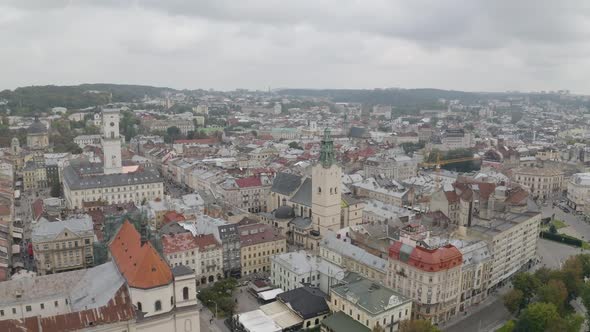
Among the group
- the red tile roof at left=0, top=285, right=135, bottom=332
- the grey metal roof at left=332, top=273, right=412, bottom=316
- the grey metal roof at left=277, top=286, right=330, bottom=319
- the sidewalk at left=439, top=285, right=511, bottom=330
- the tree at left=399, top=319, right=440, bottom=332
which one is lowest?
the sidewalk at left=439, top=285, right=511, bottom=330

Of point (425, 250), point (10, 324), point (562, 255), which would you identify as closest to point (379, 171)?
point (562, 255)

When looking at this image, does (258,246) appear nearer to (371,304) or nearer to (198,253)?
(198,253)

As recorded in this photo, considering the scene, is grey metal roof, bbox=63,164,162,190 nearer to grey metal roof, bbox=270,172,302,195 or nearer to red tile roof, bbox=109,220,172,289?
grey metal roof, bbox=270,172,302,195

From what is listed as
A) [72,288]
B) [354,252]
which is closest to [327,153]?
[354,252]

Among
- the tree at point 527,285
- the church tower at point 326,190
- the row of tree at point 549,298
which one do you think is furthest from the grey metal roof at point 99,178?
the row of tree at point 549,298

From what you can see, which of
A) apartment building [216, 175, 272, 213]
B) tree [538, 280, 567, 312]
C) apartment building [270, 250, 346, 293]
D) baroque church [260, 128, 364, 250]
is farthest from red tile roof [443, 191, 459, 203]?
apartment building [216, 175, 272, 213]

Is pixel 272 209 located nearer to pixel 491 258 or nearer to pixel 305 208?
pixel 305 208
